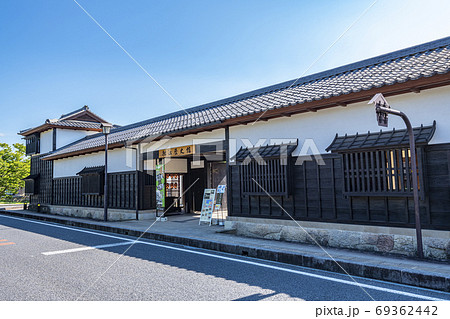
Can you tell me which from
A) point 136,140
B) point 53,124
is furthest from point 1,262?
point 53,124

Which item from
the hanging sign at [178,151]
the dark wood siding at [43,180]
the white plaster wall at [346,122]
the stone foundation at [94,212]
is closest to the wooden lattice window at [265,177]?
the white plaster wall at [346,122]

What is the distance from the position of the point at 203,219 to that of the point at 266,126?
4.64 meters

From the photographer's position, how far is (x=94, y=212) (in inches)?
660

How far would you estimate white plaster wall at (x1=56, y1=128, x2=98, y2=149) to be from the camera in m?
22.4

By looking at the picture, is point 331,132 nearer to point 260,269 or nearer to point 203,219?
point 260,269

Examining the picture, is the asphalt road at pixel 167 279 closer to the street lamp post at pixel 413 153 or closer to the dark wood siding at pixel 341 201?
the street lamp post at pixel 413 153

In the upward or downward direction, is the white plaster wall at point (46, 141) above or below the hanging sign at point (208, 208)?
above

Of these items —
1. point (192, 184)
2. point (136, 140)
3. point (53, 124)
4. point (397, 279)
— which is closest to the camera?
point (397, 279)

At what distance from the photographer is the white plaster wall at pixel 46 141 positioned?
22469 millimetres

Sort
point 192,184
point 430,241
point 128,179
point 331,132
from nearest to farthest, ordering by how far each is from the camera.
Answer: point 430,241 < point 331,132 < point 128,179 < point 192,184

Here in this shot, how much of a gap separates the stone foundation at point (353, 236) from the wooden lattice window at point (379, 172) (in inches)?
34.1

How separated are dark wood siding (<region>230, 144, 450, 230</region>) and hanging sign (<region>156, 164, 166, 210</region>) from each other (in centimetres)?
497

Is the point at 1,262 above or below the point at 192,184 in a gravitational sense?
below

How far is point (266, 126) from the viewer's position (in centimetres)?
934
